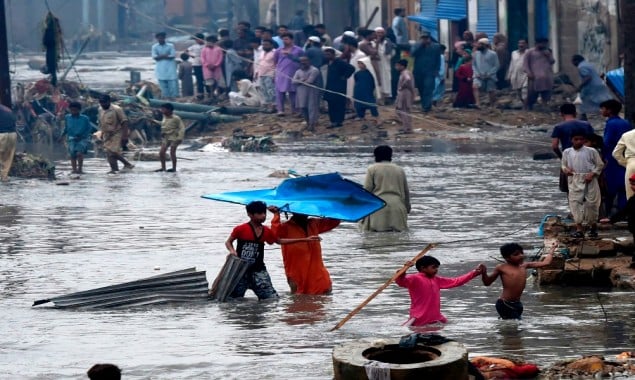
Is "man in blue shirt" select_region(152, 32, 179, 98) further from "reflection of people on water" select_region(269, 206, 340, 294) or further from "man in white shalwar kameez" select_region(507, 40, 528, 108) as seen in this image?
"reflection of people on water" select_region(269, 206, 340, 294)

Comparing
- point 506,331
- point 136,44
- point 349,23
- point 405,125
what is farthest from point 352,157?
point 136,44

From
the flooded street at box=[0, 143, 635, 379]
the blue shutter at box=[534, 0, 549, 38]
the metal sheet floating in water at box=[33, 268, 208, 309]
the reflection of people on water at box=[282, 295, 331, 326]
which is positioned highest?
the blue shutter at box=[534, 0, 549, 38]

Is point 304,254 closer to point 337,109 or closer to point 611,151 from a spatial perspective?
point 611,151

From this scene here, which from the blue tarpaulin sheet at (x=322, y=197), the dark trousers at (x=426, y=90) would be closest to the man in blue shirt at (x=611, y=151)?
the blue tarpaulin sheet at (x=322, y=197)

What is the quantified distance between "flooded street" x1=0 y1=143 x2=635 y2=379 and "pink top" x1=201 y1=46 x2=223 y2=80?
805 cm

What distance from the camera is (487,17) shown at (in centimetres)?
3525

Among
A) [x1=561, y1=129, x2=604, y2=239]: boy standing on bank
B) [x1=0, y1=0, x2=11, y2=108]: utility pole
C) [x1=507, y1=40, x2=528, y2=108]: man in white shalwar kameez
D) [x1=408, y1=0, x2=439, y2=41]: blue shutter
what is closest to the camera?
[x1=561, y1=129, x2=604, y2=239]: boy standing on bank

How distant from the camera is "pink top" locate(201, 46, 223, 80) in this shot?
33406 mm

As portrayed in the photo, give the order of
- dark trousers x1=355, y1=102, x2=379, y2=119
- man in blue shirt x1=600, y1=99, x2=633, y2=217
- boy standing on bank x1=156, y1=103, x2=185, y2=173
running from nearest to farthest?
man in blue shirt x1=600, y1=99, x2=633, y2=217, boy standing on bank x1=156, y1=103, x2=185, y2=173, dark trousers x1=355, y1=102, x2=379, y2=119

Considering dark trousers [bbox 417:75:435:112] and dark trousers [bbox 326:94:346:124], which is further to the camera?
dark trousers [bbox 417:75:435:112]

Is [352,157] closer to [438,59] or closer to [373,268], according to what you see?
[438,59]

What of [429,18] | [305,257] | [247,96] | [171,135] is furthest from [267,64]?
[305,257]

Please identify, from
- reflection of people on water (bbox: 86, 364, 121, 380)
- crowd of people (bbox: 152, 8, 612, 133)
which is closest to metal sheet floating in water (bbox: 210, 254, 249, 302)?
reflection of people on water (bbox: 86, 364, 121, 380)

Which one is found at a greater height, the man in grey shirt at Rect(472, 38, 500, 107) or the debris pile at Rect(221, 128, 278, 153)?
the man in grey shirt at Rect(472, 38, 500, 107)
